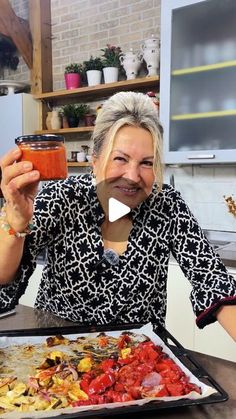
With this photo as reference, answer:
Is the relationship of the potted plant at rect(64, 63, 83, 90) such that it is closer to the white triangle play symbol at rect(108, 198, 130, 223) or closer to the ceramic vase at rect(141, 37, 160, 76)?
the ceramic vase at rect(141, 37, 160, 76)

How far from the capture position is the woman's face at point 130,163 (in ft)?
3.79

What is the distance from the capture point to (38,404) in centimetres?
79

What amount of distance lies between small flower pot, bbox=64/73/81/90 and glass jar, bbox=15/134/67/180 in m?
2.67

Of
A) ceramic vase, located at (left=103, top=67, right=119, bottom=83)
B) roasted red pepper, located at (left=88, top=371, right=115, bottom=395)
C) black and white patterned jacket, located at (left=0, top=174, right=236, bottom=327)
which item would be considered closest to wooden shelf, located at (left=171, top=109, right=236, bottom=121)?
ceramic vase, located at (left=103, top=67, right=119, bottom=83)

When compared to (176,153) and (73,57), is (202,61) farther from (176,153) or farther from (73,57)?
(73,57)

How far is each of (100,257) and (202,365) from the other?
1.44 feet

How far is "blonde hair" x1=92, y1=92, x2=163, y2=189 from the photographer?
119 cm

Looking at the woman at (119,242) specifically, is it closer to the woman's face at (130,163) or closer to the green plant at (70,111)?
the woman's face at (130,163)

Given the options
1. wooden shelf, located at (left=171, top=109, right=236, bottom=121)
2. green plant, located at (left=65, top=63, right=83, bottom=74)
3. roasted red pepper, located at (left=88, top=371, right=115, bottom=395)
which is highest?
green plant, located at (left=65, top=63, right=83, bottom=74)

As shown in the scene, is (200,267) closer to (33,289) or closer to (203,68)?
(203,68)

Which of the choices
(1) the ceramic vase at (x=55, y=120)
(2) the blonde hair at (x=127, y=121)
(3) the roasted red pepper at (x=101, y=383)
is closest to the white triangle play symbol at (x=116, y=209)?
(2) the blonde hair at (x=127, y=121)

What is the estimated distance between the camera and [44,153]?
0.87 meters

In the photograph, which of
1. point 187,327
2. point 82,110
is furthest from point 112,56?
point 187,327

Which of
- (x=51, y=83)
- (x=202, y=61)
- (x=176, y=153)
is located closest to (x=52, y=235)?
(x=176, y=153)
